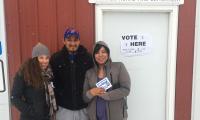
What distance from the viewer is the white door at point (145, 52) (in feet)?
15.0

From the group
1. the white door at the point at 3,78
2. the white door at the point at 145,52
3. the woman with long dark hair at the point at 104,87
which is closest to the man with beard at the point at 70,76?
the woman with long dark hair at the point at 104,87

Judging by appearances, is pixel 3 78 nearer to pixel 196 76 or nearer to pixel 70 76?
pixel 70 76

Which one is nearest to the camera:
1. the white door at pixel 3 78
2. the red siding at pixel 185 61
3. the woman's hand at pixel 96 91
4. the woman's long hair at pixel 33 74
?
the woman's long hair at pixel 33 74

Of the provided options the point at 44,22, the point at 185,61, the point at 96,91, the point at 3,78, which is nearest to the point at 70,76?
the point at 96,91

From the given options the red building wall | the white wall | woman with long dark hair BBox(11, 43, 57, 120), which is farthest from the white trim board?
woman with long dark hair BBox(11, 43, 57, 120)

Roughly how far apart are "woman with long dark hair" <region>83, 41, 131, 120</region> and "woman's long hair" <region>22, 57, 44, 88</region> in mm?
581

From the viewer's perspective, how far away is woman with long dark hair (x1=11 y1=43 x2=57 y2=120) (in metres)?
3.53

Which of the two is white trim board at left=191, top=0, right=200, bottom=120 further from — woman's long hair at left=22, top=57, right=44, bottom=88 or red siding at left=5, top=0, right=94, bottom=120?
woman's long hair at left=22, top=57, right=44, bottom=88

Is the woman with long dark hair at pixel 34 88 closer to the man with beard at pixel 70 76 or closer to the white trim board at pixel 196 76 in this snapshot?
the man with beard at pixel 70 76

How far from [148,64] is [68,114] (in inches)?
57.3

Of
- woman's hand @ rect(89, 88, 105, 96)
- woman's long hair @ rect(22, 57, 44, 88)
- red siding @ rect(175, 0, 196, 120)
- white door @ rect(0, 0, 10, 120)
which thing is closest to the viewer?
woman's long hair @ rect(22, 57, 44, 88)

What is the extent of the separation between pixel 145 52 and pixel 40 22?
58.5 inches

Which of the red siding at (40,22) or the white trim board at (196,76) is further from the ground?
the red siding at (40,22)

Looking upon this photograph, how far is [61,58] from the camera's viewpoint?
3.91m
